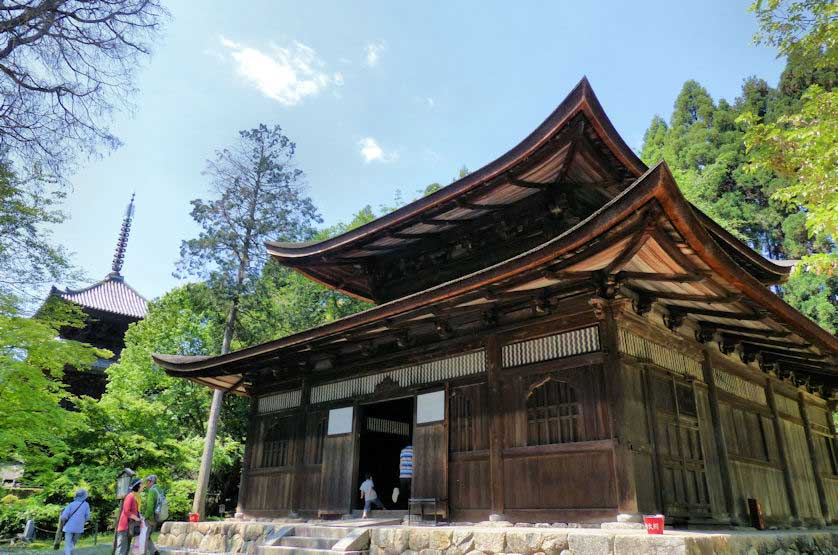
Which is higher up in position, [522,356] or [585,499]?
[522,356]

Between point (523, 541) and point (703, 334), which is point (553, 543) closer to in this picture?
point (523, 541)

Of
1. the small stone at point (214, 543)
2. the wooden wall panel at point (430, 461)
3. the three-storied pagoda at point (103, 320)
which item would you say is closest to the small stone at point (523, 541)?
the wooden wall panel at point (430, 461)

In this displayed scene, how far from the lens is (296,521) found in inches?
459

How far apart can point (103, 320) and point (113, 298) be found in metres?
2.18

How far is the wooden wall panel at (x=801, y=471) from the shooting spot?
11.9 metres

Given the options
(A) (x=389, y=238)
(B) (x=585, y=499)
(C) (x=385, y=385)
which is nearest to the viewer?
(B) (x=585, y=499)

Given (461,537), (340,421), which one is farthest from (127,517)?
(461,537)

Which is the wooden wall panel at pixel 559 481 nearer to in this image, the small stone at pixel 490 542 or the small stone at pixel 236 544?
the small stone at pixel 490 542

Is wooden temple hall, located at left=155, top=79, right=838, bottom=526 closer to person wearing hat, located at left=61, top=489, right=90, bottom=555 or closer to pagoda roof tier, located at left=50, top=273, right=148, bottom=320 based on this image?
person wearing hat, located at left=61, top=489, right=90, bottom=555

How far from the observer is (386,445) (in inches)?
596

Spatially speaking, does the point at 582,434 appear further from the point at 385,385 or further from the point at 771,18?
the point at 771,18

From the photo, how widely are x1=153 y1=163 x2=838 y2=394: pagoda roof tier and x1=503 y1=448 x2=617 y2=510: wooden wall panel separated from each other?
2.14m

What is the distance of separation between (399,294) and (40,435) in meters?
9.85

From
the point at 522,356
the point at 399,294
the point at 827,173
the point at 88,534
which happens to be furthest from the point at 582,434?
the point at 88,534
